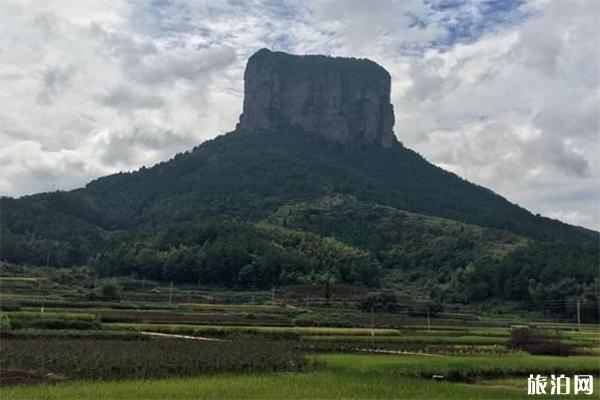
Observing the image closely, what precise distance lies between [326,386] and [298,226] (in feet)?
351

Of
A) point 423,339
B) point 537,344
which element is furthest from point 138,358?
point 537,344

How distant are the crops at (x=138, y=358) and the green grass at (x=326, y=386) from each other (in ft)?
5.37

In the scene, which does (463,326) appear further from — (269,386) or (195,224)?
(195,224)

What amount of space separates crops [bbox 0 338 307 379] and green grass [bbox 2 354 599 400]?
1638 mm

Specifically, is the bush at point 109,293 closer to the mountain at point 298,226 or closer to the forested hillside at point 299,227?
the mountain at point 298,226

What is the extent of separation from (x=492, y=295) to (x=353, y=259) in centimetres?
2244

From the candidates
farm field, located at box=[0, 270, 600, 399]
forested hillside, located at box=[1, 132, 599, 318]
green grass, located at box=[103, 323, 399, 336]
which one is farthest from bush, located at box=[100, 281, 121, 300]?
forested hillside, located at box=[1, 132, 599, 318]

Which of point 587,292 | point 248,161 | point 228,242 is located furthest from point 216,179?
point 587,292

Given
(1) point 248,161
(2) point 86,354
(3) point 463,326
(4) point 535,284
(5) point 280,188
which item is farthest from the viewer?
(1) point 248,161

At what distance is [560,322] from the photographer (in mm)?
74562

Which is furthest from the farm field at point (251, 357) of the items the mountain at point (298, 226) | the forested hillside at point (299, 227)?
the mountain at point (298, 226)

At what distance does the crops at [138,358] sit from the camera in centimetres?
2444

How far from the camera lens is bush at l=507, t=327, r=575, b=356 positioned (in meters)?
41.1

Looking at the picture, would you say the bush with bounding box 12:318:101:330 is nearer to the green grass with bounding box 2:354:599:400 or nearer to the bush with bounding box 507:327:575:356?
the green grass with bounding box 2:354:599:400
